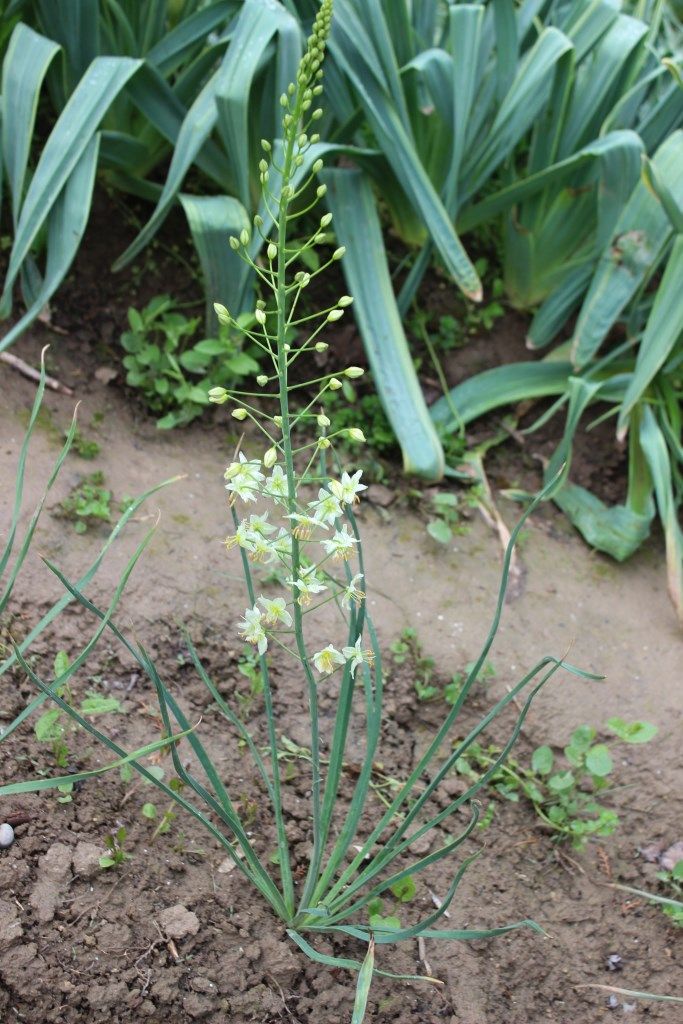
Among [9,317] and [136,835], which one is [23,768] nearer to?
[136,835]

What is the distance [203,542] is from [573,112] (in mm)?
1388

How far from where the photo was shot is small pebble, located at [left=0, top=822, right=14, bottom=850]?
1.47 meters

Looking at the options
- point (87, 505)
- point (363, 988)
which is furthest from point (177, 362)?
point (363, 988)

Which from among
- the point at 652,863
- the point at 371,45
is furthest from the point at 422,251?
the point at 652,863

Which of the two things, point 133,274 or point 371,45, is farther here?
point 133,274

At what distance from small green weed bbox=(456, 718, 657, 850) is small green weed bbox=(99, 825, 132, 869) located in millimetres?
628

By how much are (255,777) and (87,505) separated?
2.10ft

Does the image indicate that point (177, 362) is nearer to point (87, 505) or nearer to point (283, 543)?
point (87, 505)

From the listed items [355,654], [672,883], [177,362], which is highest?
[355,654]

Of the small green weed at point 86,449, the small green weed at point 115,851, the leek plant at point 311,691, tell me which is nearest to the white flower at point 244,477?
the leek plant at point 311,691

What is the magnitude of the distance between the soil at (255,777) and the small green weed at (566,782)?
33 mm

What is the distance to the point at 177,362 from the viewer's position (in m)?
2.26

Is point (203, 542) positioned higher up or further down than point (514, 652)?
higher up

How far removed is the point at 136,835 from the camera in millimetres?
1562
